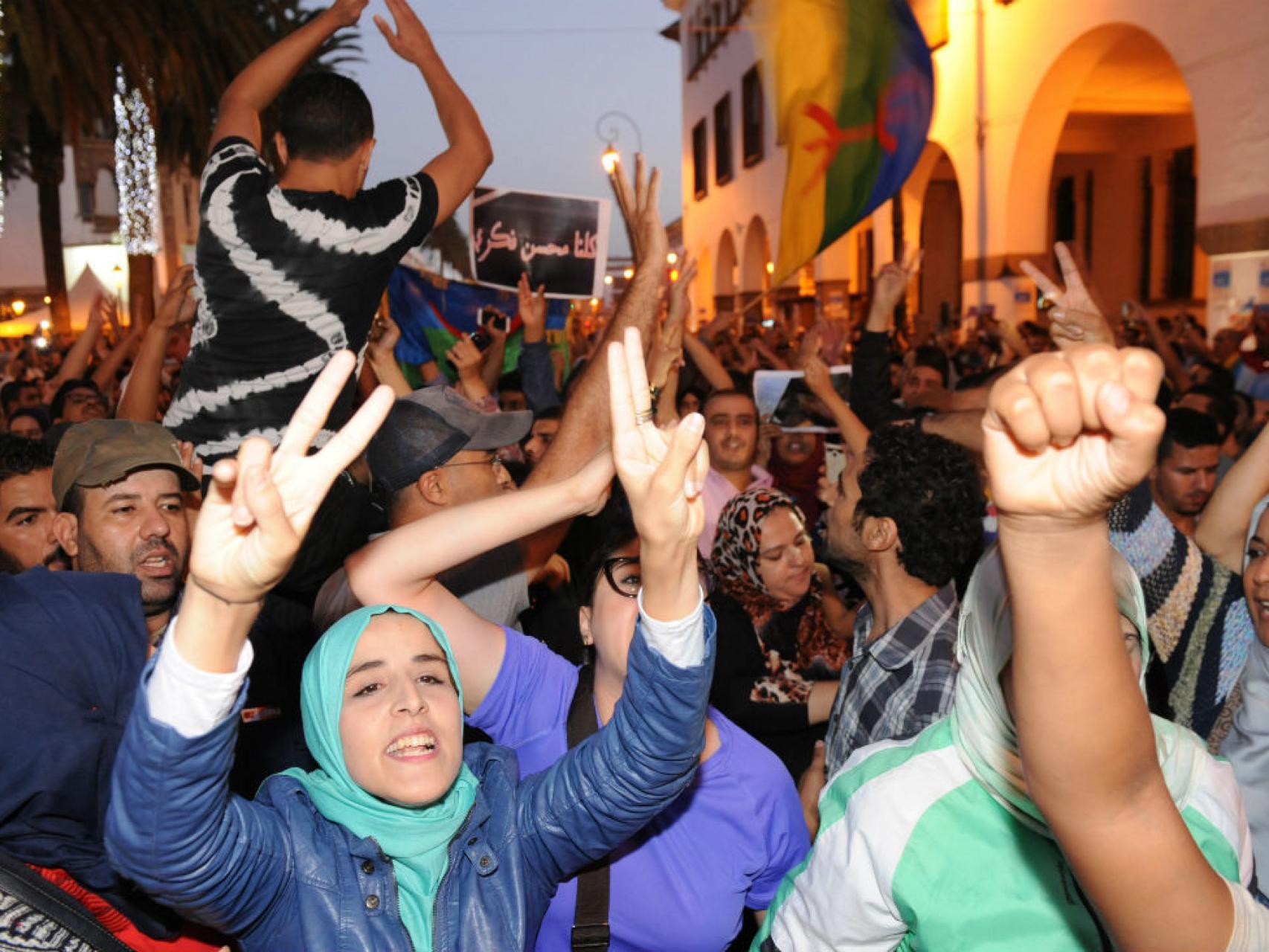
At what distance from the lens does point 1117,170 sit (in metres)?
23.2

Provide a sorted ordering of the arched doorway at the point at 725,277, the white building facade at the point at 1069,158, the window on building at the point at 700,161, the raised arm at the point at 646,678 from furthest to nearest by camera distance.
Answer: the window on building at the point at 700,161 < the arched doorway at the point at 725,277 < the white building facade at the point at 1069,158 < the raised arm at the point at 646,678

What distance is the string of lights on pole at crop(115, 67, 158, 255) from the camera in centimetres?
1736

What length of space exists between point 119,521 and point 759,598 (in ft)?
6.53

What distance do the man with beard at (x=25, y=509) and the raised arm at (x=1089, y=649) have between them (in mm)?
3379

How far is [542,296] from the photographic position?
697 centimetres

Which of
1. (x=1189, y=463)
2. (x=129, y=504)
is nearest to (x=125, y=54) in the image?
(x=129, y=504)

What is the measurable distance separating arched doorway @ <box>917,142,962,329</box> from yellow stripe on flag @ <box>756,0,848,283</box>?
21344mm

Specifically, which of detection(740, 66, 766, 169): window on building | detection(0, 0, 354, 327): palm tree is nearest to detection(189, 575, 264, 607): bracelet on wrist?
detection(0, 0, 354, 327): palm tree

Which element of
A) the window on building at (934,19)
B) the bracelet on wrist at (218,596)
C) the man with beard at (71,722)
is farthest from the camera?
the window on building at (934,19)

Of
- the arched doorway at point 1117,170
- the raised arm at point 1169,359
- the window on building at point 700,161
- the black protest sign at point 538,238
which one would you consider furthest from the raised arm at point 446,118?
Answer: the window on building at point 700,161

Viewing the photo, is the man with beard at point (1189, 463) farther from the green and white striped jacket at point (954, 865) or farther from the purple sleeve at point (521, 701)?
the green and white striped jacket at point (954, 865)

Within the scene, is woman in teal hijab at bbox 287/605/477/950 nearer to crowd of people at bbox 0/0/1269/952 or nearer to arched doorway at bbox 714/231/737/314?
crowd of people at bbox 0/0/1269/952

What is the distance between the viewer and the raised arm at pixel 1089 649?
3.37 ft

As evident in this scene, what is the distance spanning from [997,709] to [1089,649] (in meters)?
0.32
